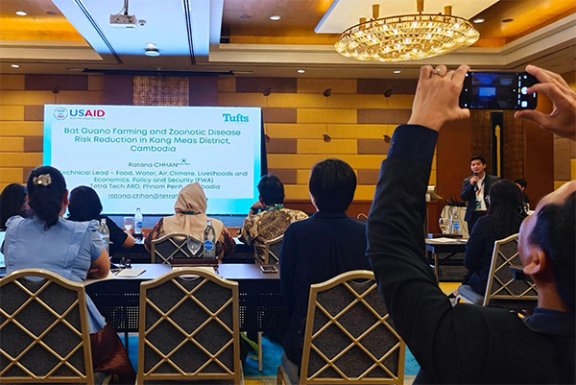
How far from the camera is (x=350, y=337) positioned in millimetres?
2074

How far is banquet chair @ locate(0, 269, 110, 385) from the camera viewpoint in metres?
2.02

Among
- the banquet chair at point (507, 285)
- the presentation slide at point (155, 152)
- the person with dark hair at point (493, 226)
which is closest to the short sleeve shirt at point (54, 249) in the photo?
the banquet chair at point (507, 285)

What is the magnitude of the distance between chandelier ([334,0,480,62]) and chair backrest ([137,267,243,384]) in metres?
3.86

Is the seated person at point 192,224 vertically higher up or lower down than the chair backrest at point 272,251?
higher up

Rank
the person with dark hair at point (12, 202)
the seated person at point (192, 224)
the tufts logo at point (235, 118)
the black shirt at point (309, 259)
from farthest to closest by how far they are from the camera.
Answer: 1. the tufts logo at point (235, 118)
2. the seated person at point (192, 224)
3. the person with dark hair at point (12, 202)
4. the black shirt at point (309, 259)

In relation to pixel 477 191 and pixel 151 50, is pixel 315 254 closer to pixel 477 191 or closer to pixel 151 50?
pixel 477 191

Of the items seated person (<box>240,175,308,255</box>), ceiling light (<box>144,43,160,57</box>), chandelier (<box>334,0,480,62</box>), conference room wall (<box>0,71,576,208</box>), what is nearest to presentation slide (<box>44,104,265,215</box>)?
ceiling light (<box>144,43,160,57</box>)

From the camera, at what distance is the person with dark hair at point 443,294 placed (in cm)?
61

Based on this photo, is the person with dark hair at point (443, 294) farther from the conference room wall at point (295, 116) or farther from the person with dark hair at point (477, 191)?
the conference room wall at point (295, 116)

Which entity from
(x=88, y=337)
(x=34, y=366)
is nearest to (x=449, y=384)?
(x=88, y=337)

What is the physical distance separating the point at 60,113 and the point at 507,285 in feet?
19.2

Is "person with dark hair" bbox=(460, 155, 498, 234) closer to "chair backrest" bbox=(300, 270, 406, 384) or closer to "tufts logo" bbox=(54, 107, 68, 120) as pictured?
"chair backrest" bbox=(300, 270, 406, 384)

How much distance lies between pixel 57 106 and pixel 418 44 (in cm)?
458

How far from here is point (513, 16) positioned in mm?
6844
